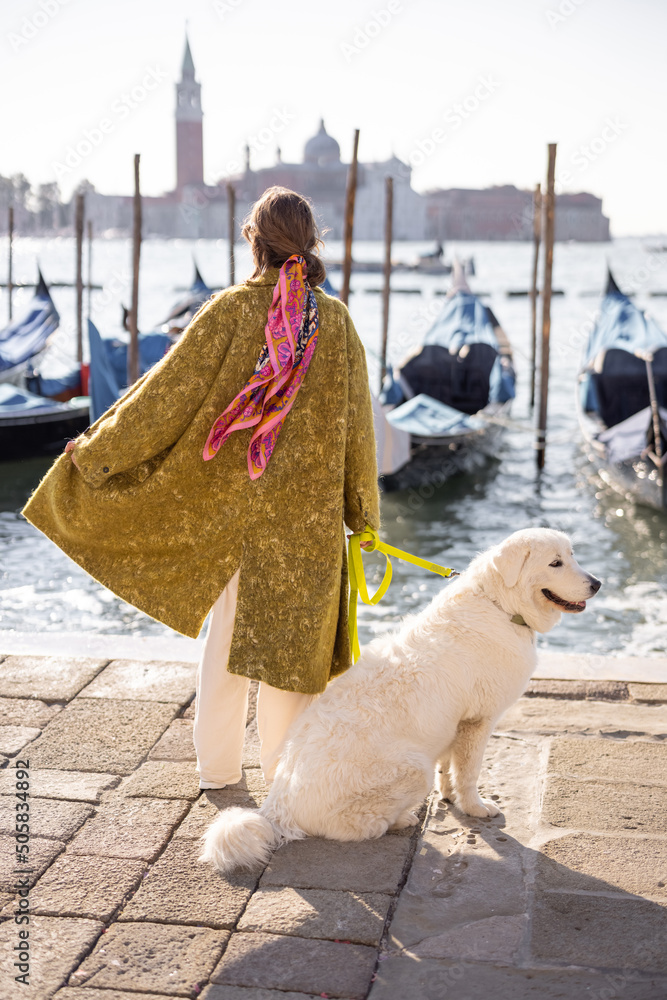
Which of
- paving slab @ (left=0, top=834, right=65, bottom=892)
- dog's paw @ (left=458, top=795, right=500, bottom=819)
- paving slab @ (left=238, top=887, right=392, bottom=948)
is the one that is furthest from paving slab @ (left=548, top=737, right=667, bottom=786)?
paving slab @ (left=0, top=834, right=65, bottom=892)

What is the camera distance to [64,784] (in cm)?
264

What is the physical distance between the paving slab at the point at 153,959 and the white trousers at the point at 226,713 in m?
0.64

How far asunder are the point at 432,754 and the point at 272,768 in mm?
470

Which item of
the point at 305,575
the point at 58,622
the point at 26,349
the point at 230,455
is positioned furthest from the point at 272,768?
the point at 26,349

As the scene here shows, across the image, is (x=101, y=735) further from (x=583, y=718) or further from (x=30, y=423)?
(x=30, y=423)

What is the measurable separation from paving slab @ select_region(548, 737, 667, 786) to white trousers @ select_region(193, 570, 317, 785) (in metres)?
0.80

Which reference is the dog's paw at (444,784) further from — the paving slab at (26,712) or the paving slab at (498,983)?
the paving slab at (26,712)

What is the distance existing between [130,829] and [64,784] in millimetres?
333

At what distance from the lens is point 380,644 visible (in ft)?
8.35

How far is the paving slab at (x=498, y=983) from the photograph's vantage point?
1.80 meters

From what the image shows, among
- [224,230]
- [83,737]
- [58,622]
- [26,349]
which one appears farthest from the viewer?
[224,230]

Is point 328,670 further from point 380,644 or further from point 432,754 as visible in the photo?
point 432,754

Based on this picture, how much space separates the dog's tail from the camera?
2.17m

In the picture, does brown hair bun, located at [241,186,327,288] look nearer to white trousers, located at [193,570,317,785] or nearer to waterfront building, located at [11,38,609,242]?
white trousers, located at [193,570,317,785]
